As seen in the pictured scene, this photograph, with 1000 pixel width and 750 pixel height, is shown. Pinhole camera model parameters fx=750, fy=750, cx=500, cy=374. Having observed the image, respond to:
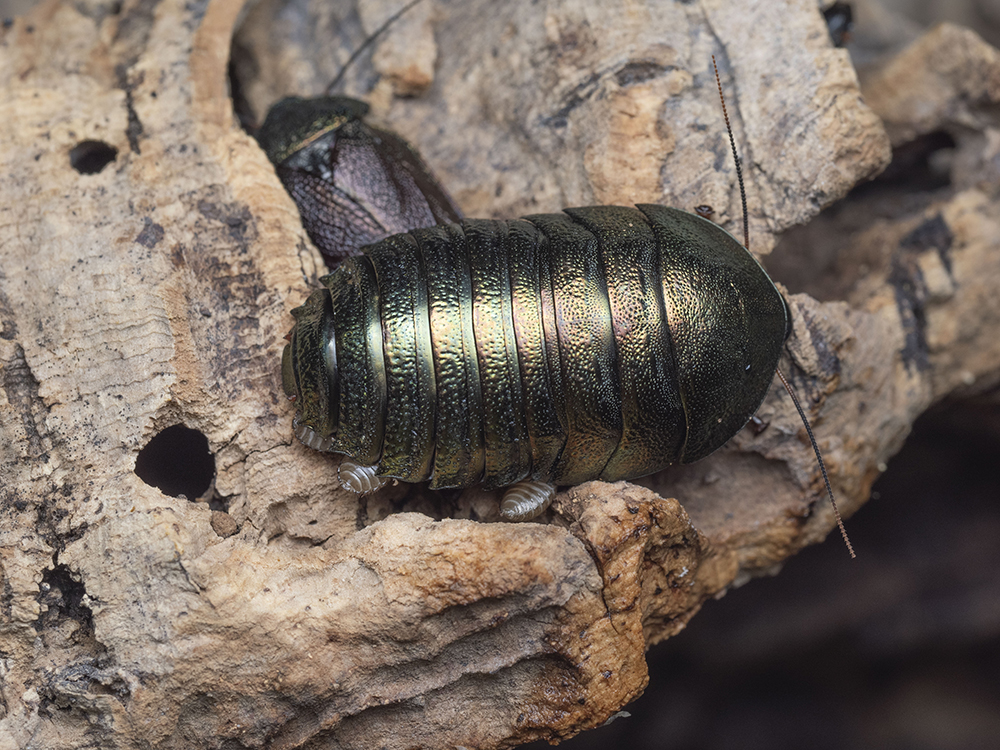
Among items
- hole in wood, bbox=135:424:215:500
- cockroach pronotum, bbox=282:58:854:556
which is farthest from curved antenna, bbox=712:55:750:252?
hole in wood, bbox=135:424:215:500

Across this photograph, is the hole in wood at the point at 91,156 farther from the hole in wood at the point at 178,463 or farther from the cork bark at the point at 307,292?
the hole in wood at the point at 178,463

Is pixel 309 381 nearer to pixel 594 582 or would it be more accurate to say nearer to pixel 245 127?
pixel 594 582

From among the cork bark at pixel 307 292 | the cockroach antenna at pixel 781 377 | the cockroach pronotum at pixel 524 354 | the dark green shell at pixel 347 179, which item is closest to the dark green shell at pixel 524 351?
the cockroach pronotum at pixel 524 354

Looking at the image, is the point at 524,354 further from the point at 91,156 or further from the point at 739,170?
the point at 91,156

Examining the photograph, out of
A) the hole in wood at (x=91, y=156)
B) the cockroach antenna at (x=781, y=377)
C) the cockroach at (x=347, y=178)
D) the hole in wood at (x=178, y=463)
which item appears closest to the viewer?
the hole in wood at (x=178, y=463)

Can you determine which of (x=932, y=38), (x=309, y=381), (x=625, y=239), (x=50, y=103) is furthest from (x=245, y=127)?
(x=932, y=38)

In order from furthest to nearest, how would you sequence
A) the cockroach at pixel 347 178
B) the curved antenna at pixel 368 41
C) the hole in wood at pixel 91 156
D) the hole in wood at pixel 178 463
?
the curved antenna at pixel 368 41 → the cockroach at pixel 347 178 → the hole in wood at pixel 91 156 → the hole in wood at pixel 178 463
